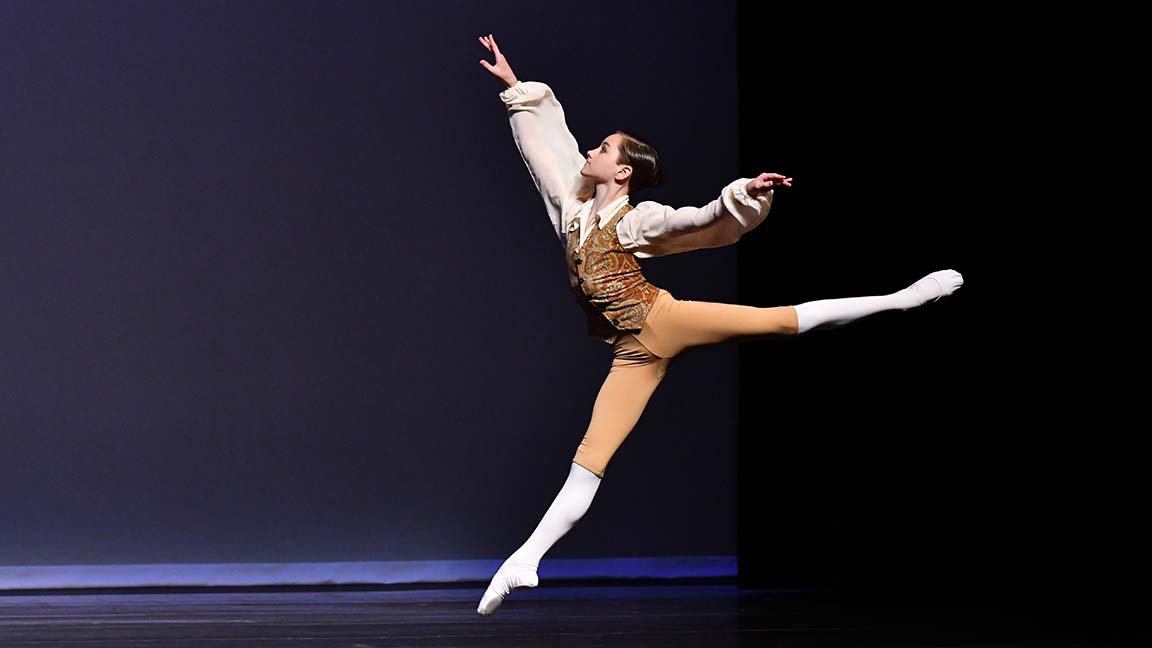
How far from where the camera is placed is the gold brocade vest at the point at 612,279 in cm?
272

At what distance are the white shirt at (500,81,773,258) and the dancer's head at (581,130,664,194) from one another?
0.19 feet

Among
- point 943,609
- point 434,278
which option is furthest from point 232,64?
point 943,609

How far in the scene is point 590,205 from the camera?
2818 mm

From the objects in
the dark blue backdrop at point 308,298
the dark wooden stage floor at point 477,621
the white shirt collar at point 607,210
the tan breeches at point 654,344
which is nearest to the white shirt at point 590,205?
the white shirt collar at point 607,210

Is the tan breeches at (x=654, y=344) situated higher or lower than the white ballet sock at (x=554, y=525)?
higher

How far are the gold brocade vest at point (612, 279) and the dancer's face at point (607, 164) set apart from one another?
0.27ft

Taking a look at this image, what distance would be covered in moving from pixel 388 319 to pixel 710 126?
4.21ft

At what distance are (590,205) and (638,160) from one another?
0.49 feet

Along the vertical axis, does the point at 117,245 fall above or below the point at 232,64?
below

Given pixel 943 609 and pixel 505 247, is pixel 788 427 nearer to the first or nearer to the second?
pixel 943 609

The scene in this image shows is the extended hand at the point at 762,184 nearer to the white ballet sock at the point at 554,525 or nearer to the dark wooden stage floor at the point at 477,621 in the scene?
the white ballet sock at the point at 554,525

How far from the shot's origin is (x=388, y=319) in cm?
399

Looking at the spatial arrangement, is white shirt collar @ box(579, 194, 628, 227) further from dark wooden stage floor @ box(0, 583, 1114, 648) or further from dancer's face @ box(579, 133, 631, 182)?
dark wooden stage floor @ box(0, 583, 1114, 648)

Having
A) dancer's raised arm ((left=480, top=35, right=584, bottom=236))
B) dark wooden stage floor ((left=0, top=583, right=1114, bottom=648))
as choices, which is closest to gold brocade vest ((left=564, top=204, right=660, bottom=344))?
dancer's raised arm ((left=480, top=35, right=584, bottom=236))
